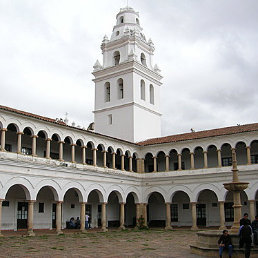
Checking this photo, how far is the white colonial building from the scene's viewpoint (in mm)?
23156

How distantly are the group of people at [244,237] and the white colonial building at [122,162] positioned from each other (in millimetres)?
12362

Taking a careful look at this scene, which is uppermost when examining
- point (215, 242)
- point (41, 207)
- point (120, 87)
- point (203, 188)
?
point (120, 87)

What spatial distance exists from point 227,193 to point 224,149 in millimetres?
3493

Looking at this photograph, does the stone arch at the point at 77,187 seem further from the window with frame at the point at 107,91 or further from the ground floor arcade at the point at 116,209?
the window with frame at the point at 107,91

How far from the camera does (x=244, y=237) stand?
1193 cm

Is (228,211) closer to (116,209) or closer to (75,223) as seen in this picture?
(116,209)

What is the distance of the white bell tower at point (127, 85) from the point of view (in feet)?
112

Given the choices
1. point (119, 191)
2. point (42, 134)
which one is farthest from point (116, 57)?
point (42, 134)

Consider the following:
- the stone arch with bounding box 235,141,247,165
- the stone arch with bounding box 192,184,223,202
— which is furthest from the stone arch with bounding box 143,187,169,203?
the stone arch with bounding box 235,141,247,165

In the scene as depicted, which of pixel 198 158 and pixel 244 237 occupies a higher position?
pixel 198 158

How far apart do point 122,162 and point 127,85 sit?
816 cm

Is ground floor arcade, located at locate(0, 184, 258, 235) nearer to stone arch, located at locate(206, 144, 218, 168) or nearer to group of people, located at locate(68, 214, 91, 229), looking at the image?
group of people, located at locate(68, 214, 91, 229)

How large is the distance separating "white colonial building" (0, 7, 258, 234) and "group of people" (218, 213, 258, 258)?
40.6 ft

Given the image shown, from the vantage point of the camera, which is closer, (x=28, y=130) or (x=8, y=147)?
(x=8, y=147)
